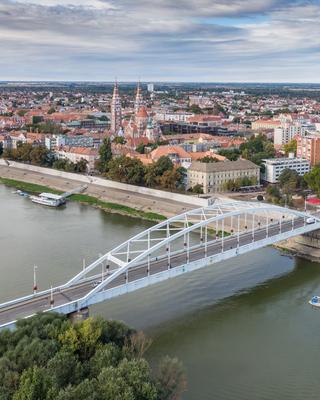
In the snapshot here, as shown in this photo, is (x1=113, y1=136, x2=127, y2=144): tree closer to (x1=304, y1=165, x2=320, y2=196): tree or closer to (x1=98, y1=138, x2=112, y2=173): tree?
(x1=98, y1=138, x2=112, y2=173): tree

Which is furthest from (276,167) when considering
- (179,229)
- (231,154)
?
(179,229)

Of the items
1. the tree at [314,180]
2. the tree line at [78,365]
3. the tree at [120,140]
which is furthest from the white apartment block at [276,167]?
the tree line at [78,365]

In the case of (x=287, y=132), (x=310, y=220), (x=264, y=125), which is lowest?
(x=310, y=220)

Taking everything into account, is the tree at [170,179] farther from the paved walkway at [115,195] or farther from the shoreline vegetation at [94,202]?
the shoreline vegetation at [94,202]

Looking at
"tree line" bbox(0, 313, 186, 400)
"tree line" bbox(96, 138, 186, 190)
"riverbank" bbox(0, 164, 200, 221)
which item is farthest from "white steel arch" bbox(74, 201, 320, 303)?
"tree line" bbox(96, 138, 186, 190)

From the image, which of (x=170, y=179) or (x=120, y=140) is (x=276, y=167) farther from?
(x=120, y=140)
